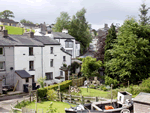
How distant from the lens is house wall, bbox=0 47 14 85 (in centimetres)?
2722

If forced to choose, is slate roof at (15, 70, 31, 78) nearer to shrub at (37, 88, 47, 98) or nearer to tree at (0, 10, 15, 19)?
shrub at (37, 88, 47, 98)

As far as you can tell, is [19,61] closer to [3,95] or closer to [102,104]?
[3,95]

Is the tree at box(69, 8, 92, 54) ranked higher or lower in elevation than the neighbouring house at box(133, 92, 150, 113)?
higher

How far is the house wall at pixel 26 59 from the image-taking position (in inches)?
1145

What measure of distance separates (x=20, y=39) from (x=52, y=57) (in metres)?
7.76

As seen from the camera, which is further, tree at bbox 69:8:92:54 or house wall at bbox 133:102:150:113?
tree at bbox 69:8:92:54

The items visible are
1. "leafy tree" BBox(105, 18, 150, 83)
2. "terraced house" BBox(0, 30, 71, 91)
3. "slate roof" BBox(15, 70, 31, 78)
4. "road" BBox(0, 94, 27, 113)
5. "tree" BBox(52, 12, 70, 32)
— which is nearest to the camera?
"road" BBox(0, 94, 27, 113)

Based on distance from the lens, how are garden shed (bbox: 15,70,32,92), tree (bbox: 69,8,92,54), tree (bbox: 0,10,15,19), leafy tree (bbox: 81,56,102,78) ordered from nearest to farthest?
→ garden shed (bbox: 15,70,32,92), leafy tree (bbox: 81,56,102,78), tree (bbox: 69,8,92,54), tree (bbox: 0,10,15,19)

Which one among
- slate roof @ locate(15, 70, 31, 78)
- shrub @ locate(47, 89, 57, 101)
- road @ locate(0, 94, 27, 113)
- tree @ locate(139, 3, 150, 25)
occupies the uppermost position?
tree @ locate(139, 3, 150, 25)

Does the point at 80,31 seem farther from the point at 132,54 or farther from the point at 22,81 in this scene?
the point at 22,81

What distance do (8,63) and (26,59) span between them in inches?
141

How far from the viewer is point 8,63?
27.8 meters

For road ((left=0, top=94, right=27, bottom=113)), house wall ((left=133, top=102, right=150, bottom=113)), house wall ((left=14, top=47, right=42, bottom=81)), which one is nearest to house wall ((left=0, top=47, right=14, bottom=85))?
house wall ((left=14, top=47, right=42, bottom=81))

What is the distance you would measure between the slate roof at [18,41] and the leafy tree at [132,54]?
1552 centimetres
